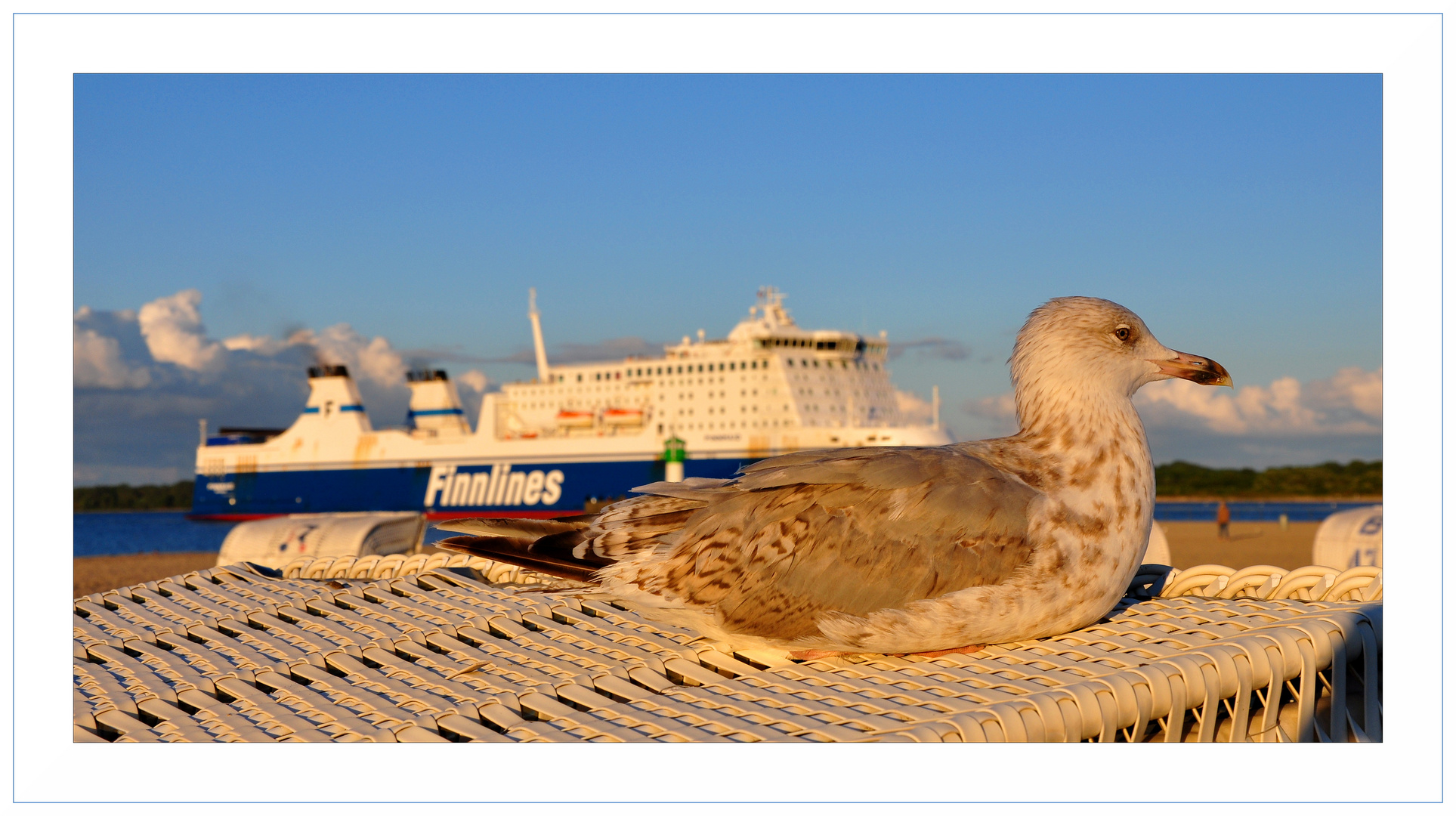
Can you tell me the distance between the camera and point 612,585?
7.55ft

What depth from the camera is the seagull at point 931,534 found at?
2.15m

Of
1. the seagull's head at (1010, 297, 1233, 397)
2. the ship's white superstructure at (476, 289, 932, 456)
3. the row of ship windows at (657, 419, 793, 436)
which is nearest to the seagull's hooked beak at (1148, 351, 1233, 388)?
the seagull's head at (1010, 297, 1233, 397)

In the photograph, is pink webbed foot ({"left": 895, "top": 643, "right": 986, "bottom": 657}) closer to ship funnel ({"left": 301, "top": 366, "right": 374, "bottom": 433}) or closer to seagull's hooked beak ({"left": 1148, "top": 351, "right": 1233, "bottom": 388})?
seagull's hooked beak ({"left": 1148, "top": 351, "right": 1233, "bottom": 388})

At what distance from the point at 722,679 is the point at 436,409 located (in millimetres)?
37517

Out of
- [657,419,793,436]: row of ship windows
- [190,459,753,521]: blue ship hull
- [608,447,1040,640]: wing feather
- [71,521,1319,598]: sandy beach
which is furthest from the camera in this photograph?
[657,419,793,436]: row of ship windows

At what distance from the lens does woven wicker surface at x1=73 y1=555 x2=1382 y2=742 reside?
5.89ft

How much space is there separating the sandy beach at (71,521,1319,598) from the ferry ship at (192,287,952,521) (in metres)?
6.98

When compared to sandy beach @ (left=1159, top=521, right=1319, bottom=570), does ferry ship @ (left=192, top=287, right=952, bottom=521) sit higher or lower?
higher

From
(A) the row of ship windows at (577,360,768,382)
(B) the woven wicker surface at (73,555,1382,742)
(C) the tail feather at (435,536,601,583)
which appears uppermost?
(A) the row of ship windows at (577,360,768,382)

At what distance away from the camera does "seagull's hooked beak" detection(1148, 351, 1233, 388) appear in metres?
2.40

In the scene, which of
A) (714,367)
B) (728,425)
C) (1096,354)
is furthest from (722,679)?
(714,367)

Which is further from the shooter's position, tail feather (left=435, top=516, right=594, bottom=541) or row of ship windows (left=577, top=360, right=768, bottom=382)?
row of ship windows (left=577, top=360, right=768, bottom=382)

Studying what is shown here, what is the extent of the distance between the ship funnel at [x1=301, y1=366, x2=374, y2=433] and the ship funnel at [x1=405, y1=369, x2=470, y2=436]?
2015 mm

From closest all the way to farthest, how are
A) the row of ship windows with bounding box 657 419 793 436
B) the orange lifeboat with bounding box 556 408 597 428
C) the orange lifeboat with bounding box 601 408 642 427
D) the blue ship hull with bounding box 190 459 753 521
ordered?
the blue ship hull with bounding box 190 459 753 521 → the row of ship windows with bounding box 657 419 793 436 → the orange lifeboat with bounding box 601 408 642 427 → the orange lifeboat with bounding box 556 408 597 428
